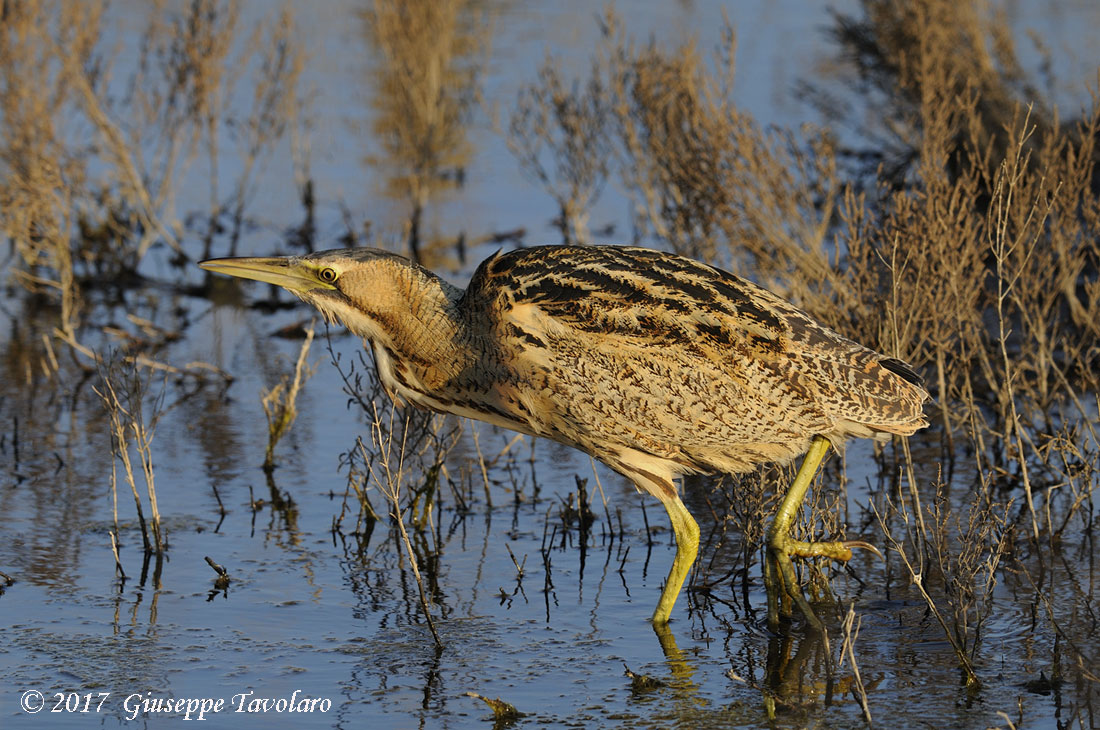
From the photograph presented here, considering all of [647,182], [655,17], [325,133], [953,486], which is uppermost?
[655,17]

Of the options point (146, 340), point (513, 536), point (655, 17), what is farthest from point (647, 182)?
point (655, 17)

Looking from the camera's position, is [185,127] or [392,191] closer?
[185,127]

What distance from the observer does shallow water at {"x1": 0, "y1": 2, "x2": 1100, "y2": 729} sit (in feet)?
14.5

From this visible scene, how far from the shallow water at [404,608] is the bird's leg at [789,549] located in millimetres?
140

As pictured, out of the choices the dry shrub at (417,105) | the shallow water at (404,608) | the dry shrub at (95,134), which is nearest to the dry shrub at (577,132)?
the dry shrub at (417,105)

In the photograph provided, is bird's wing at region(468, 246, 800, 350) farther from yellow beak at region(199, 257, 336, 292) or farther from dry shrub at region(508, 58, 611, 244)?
dry shrub at region(508, 58, 611, 244)

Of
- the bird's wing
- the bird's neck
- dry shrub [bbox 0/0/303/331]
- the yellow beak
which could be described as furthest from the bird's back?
dry shrub [bbox 0/0/303/331]

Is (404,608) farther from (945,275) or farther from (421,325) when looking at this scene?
(945,275)

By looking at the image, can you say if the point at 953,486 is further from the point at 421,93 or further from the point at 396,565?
the point at 421,93

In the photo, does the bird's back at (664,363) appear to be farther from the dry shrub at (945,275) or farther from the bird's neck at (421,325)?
the dry shrub at (945,275)

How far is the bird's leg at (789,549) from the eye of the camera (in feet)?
16.3

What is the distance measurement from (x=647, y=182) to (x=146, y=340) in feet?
9.27

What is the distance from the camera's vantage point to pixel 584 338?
483 centimetres

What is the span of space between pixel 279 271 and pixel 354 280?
0.76 feet
